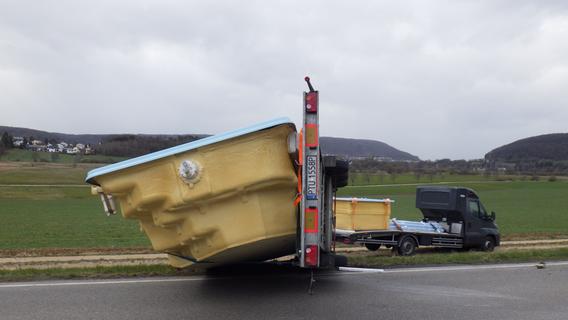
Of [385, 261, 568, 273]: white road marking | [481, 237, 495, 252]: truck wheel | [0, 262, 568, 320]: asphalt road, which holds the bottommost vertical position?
[481, 237, 495, 252]: truck wheel

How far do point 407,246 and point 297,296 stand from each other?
714cm

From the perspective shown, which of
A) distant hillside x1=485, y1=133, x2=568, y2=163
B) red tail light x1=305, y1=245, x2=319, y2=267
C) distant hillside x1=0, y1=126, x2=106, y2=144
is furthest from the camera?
distant hillside x1=485, y1=133, x2=568, y2=163

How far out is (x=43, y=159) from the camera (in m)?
95.9

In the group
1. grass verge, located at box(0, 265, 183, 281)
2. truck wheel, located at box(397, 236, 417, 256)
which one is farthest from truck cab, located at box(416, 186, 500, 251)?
grass verge, located at box(0, 265, 183, 281)

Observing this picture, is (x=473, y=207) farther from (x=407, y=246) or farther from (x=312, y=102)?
(x=312, y=102)

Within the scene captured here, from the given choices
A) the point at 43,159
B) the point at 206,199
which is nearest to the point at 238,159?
the point at 206,199

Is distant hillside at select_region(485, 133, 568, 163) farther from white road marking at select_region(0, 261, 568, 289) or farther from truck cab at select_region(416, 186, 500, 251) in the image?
white road marking at select_region(0, 261, 568, 289)

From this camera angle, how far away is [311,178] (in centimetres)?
704

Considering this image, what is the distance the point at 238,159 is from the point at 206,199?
0.60m

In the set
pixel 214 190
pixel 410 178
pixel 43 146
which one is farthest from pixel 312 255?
pixel 43 146

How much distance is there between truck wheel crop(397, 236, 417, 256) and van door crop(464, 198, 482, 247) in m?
1.66

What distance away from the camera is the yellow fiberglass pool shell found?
6586 millimetres

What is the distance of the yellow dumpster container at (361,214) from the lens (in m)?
13.9

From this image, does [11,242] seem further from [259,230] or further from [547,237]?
[547,237]
